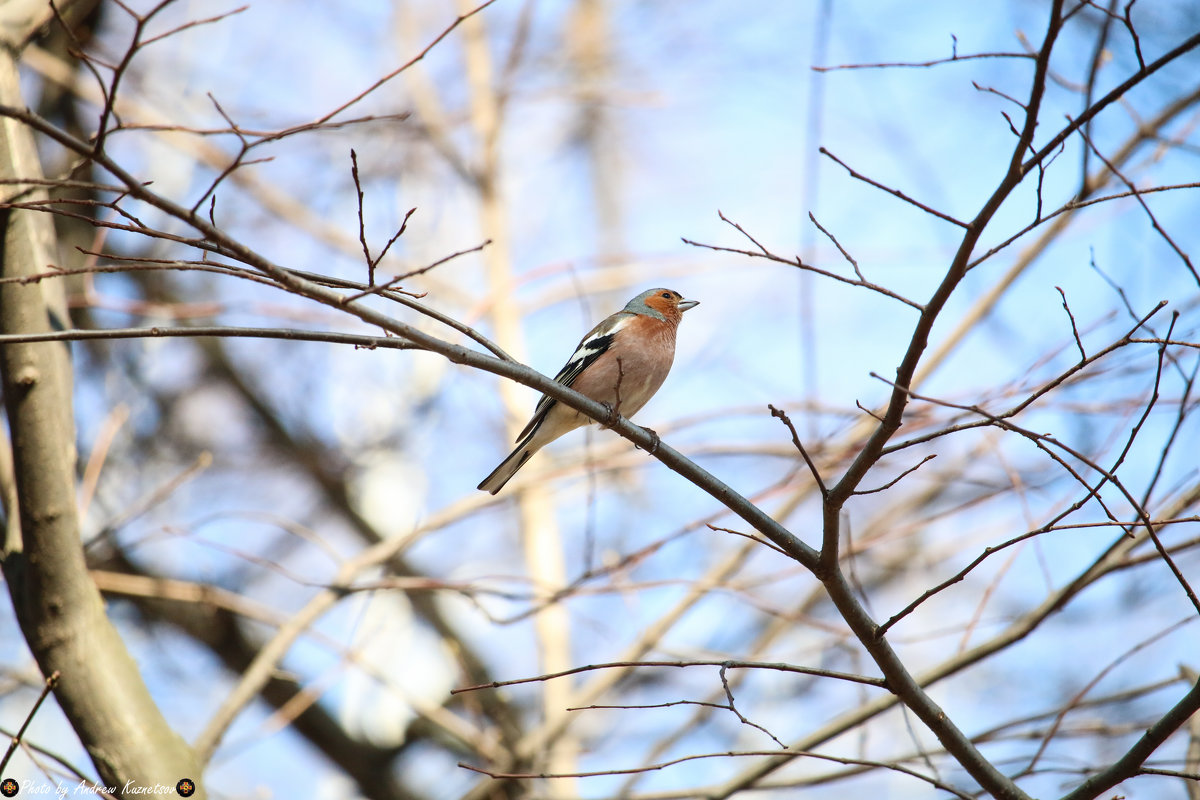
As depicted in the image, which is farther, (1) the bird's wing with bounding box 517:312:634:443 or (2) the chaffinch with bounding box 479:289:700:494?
(1) the bird's wing with bounding box 517:312:634:443

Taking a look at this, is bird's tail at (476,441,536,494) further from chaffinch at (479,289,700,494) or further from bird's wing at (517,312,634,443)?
bird's wing at (517,312,634,443)

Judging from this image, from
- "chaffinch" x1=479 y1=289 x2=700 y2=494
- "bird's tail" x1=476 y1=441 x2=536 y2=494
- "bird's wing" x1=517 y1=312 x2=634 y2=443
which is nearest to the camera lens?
"bird's tail" x1=476 y1=441 x2=536 y2=494

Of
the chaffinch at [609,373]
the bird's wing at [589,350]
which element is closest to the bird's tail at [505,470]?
the chaffinch at [609,373]

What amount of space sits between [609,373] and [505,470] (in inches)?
43.3

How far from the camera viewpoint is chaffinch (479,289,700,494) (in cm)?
584

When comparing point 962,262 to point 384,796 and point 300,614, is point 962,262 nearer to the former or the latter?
point 300,614

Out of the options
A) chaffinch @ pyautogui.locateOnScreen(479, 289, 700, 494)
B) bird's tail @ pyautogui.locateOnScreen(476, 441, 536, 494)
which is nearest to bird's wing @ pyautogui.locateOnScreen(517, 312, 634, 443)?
chaffinch @ pyautogui.locateOnScreen(479, 289, 700, 494)

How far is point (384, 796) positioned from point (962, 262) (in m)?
10.1

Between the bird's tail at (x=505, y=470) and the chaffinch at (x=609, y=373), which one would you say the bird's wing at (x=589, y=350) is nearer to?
the chaffinch at (x=609, y=373)

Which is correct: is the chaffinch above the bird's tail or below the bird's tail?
above

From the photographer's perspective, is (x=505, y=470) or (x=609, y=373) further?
(x=609, y=373)

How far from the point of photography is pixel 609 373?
6.36 metres

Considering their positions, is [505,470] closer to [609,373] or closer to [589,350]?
[609,373]

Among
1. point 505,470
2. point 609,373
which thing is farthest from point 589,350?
point 505,470
